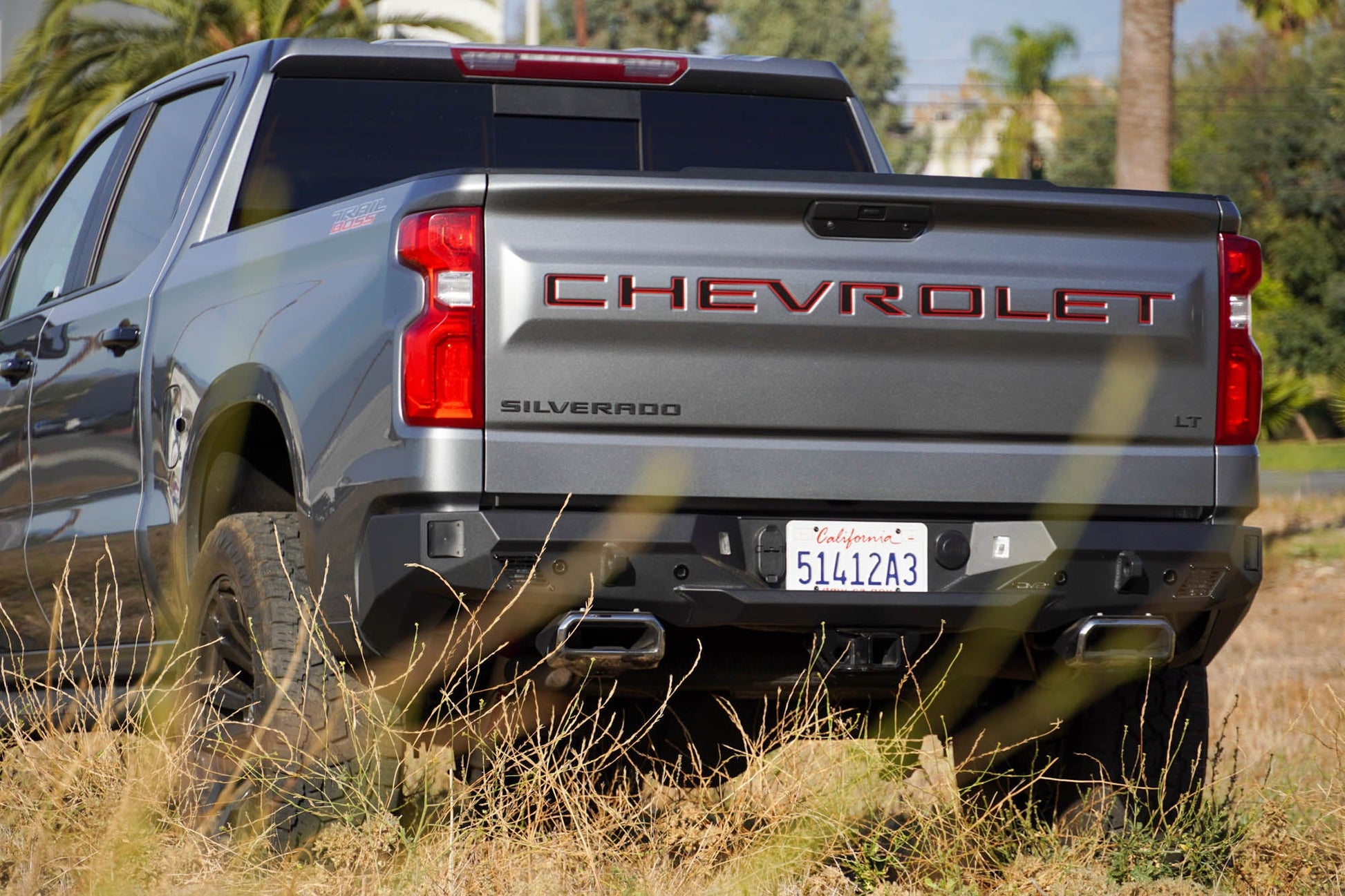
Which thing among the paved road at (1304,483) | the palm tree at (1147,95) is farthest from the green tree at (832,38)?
the palm tree at (1147,95)

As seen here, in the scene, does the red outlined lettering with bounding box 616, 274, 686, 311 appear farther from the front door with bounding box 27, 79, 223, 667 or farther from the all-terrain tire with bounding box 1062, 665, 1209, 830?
the front door with bounding box 27, 79, 223, 667

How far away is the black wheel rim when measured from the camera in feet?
14.0

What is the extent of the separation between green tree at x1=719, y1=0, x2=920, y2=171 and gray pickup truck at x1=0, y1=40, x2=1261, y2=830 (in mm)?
58555

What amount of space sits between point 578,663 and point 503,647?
0.16 meters

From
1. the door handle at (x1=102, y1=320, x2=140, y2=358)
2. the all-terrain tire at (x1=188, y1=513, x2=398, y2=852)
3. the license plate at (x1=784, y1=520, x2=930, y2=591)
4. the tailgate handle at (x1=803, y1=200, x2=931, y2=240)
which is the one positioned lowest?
the all-terrain tire at (x1=188, y1=513, x2=398, y2=852)

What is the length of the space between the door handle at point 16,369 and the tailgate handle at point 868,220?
2.95 metres

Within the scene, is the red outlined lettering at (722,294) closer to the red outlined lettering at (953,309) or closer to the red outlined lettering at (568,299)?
the red outlined lettering at (568,299)

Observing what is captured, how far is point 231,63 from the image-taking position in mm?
5266

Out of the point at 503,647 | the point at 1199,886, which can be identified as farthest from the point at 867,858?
the point at 503,647

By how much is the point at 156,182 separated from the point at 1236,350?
325 cm

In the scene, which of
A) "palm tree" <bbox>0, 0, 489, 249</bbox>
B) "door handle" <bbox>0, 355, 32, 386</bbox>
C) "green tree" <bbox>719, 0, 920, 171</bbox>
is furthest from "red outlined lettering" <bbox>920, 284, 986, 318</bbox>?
"green tree" <bbox>719, 0, 920, 171</bbox>

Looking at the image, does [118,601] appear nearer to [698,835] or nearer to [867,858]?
[698,835]

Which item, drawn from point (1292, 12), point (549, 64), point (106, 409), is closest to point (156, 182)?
point (106, 409)

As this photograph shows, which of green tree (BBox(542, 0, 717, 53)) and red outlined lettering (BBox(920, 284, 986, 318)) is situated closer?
red outlined lettering (BBox(920, 284, 986, 318))
